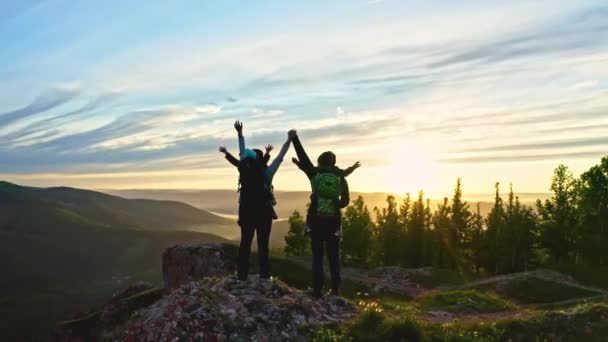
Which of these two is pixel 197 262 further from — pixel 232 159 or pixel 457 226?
pixel 457 226

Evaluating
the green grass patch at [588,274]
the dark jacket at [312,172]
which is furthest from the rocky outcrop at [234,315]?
the green grass patch at [588,274]

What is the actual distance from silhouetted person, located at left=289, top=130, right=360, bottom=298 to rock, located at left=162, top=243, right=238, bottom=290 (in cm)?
1797

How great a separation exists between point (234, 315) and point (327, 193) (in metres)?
4.45

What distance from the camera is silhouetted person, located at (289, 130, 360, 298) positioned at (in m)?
16.2

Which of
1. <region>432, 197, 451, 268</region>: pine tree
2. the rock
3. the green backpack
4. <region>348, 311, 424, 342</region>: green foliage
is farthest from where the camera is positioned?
<region>432, 197, 451, 268</region>: pine tree

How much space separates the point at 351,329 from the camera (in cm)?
1381

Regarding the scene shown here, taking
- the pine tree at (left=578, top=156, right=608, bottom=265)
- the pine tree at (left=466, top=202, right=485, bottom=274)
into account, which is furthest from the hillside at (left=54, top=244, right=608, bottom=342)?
the pine tree at (left=466, top=202, right=485, bottom=274)

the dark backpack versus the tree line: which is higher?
the dark backpack

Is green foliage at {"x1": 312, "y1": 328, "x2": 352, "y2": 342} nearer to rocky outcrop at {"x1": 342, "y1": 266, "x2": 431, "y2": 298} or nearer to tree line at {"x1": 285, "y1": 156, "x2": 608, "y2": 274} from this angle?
rocky outcrop at {"x1": 342, "y1": 266, "x2": 431, "y2": 298}

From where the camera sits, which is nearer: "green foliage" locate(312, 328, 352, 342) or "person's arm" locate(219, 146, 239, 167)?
"green foliage" locate(312, 328, 352, 342)

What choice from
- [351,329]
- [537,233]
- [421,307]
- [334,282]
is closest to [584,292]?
[421,307]

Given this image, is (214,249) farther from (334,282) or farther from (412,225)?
(412,225)

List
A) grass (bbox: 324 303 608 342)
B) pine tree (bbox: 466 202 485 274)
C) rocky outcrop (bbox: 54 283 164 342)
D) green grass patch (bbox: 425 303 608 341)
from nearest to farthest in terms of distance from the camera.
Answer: grass (bbox: 324 303 608 342) < green grass patch (bbox: 425 303 608 341) < rocky outcrop (bbox: 54 283 164 342) < pine tree (bbox: 466 202 485 274)

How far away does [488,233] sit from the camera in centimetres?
7681
